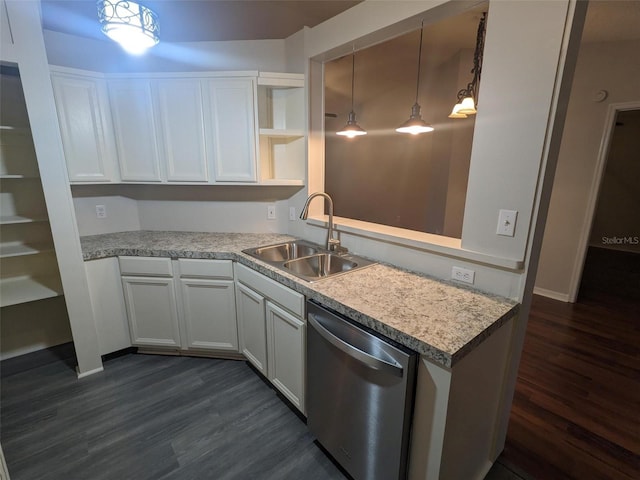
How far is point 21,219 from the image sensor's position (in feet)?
6.82

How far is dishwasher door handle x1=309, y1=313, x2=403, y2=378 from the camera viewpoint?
113cm

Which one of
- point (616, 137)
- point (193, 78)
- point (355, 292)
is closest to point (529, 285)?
point (355, 292)

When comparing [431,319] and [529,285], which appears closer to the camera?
[431,319]

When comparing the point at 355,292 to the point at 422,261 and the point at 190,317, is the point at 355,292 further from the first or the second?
the point at 190,317

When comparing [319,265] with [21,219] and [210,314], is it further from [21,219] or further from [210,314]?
[21,219]

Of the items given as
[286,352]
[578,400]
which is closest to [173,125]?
[286,352]

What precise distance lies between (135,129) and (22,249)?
1165 millimetres

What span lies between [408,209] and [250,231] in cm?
320

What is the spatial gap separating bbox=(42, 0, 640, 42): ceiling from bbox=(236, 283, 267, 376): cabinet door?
179 cm

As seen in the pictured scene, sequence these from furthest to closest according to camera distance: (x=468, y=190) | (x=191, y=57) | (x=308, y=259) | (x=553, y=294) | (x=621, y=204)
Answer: (x=621, y=204) → (x=553, y=294) → (x=191, y=57) → (x=308, y=259) → (x=468, y=190)

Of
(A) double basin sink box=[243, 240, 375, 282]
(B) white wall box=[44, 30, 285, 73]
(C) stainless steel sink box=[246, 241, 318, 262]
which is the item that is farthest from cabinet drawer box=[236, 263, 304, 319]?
(B) white wall box=[44, 30, 285, 73]

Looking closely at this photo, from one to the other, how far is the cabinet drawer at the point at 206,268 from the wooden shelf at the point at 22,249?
1.01 m

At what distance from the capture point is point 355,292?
1.46m

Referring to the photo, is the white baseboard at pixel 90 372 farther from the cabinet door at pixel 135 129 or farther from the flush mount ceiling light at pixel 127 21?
the flush mount ceiling light at pixel 127 21
